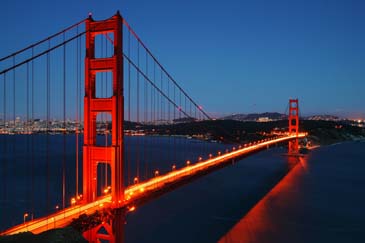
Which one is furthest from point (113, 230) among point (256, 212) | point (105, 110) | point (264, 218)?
point (256, 212)

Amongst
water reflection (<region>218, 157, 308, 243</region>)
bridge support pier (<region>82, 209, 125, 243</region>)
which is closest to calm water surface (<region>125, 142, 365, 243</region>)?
water reflection (<region>218, 157, 308, 243</region>)

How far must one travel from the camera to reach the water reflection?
13828 mm

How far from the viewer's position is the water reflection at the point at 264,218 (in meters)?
13.8

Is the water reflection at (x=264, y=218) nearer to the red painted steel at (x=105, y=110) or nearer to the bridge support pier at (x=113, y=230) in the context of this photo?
the bridge support pier at (x=113, y=230)

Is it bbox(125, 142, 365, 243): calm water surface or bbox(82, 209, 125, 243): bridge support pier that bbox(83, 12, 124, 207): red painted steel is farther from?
bbox(125, 142, 365, 243): calm water surface

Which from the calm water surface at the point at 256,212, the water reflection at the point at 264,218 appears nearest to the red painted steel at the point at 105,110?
the calm water surface at the point at 256,212

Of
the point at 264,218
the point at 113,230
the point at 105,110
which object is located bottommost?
the point at 264,218

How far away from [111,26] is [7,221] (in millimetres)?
11590

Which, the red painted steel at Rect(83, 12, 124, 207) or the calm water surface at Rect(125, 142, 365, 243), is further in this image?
the calm water surface at Rect(125, 142, 365, 243)

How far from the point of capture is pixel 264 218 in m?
16.7

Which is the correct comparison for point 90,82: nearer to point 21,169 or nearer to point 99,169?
point 99,169

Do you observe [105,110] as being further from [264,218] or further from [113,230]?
[264,218]

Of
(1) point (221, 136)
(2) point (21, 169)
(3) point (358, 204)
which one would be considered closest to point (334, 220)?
(3) point (358, 204)

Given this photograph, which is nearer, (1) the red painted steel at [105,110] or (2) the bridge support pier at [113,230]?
(2) the bridge support pier at [113,230]
